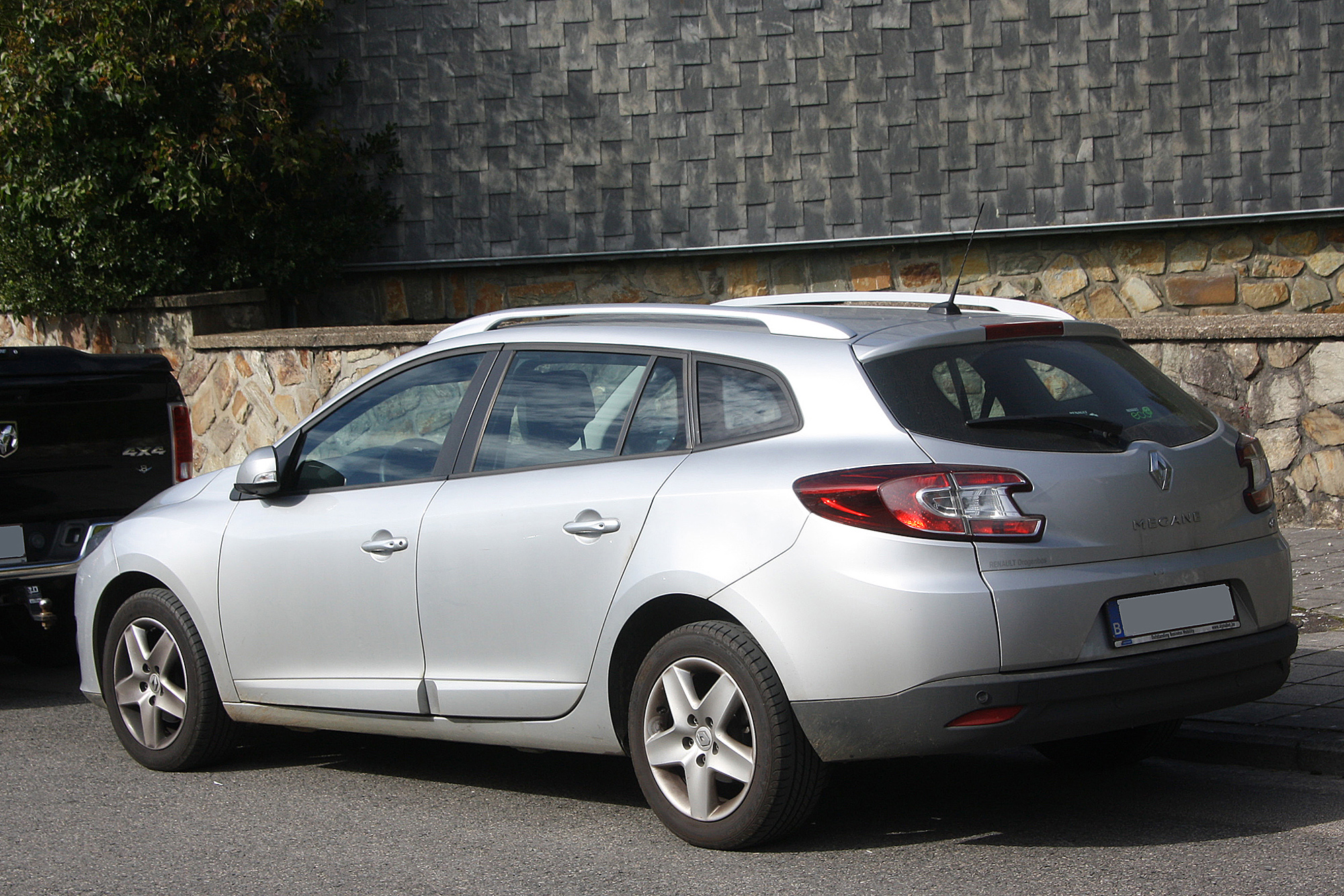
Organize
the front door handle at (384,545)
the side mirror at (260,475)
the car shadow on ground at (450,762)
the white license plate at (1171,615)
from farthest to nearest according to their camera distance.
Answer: the side mirror at (260,475) → the car shadow on ground at (450,762) → the front door handle at (384,545) → the white license plate at (1171,615)

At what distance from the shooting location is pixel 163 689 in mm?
6047

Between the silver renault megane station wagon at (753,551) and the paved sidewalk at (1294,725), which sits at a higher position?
the silver renault megane station wagon at (753,551)

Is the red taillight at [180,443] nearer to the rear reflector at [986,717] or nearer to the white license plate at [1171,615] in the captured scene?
the rear reflector at [986,717]

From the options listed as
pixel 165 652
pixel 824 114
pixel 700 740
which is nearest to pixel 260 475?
pixel 165 652

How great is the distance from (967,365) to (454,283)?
11.1 metres

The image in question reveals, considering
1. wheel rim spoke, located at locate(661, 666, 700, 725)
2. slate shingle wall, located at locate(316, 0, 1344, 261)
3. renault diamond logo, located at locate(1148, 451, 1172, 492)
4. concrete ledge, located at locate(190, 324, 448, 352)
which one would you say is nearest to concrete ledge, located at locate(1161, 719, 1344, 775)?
renault diamond logo, located at locate(1148, 451, 1172, 492)

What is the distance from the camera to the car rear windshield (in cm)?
440

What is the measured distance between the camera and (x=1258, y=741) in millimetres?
5395

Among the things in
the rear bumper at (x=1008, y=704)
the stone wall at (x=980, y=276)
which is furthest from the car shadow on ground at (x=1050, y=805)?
the stone wall at (x=980, y=276)

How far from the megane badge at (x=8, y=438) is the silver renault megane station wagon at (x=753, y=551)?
208 centimetres

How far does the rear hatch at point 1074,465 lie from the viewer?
165 inches

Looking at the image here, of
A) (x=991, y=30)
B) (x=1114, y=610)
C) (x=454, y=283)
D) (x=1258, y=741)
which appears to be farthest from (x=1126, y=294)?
(x=1114, y=610)

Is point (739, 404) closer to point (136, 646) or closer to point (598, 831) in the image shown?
point (598, 831)

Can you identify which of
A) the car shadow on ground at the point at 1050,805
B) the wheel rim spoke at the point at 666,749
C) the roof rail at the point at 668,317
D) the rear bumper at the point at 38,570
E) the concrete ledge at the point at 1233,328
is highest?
the roof rail at the point at 668,317
